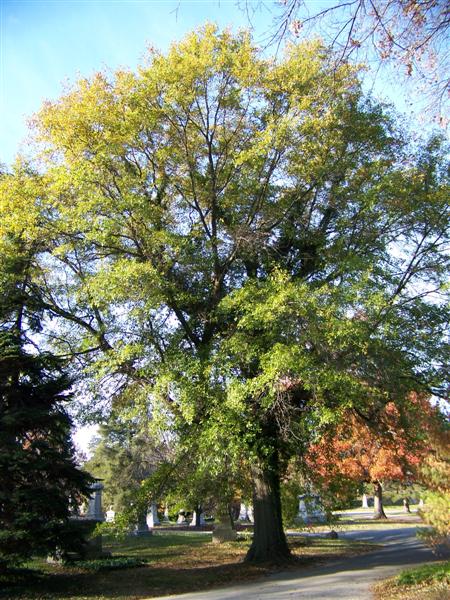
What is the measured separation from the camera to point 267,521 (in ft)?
51.0

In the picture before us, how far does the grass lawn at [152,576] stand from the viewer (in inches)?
471

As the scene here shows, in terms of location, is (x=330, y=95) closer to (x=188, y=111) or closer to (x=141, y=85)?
(x=188, y=111)

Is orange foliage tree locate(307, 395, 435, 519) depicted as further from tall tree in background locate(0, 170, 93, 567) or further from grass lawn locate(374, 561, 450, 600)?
tall tree in background locate(0, 170, 93, 567)

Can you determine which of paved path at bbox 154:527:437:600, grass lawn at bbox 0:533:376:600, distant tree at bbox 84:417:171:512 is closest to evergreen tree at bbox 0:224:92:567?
grass lawn at bbox 0:533:376:600

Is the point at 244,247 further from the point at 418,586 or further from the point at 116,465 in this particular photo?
the point at 116,465

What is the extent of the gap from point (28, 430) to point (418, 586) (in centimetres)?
912

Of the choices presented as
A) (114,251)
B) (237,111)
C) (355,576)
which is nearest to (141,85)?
(237,111)

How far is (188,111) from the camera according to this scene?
45.3ft

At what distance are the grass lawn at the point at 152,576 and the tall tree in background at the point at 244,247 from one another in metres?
1.56

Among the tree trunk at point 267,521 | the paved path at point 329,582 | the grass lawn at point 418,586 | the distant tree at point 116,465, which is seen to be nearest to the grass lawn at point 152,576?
the tree trunk at point 267,521

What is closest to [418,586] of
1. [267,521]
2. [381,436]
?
[381,436]

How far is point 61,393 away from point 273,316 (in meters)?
6.17

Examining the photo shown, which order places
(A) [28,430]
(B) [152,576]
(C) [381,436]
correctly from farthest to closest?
(C) [381,436] → (B) [152,576] → (A) [28,430]

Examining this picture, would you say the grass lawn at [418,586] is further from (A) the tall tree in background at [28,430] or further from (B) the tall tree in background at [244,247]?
(A) the tall tree in background at [28,430]
